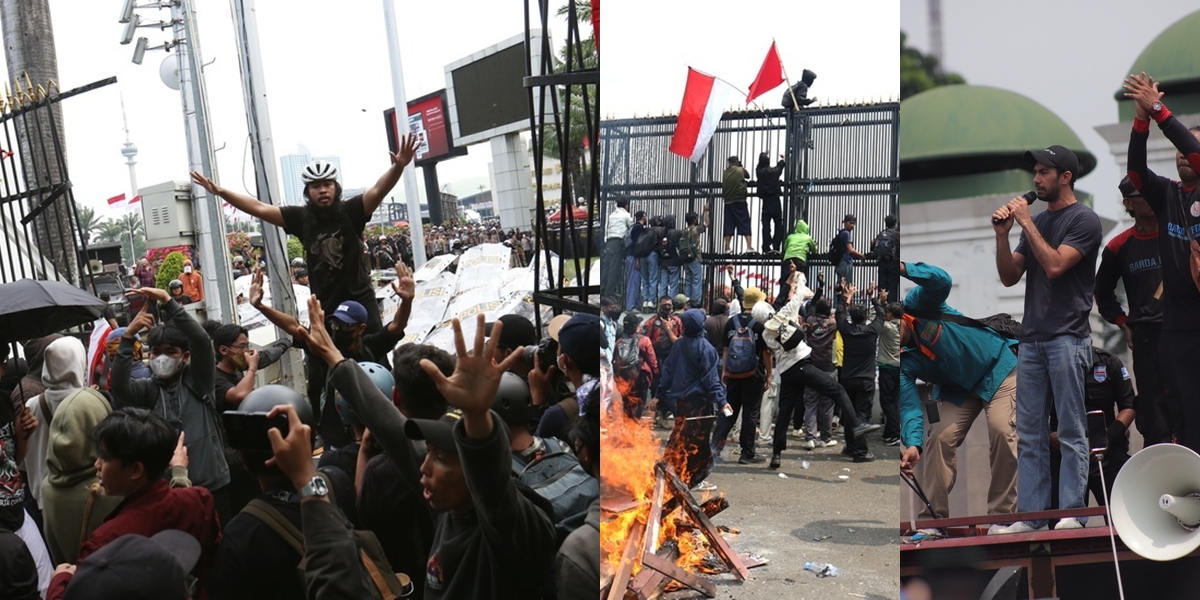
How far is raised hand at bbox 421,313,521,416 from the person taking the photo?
2.10 meters

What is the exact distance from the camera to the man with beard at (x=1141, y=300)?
2168 mm

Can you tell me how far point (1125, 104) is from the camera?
2105 millimetres

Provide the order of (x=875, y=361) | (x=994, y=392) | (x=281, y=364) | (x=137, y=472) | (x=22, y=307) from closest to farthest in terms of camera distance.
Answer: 1. (x=875, y=361)
2. (x=994, y=392)
3. (x=137, y=472)
4. (x=22, y=307)
5. (x=281, y=364)

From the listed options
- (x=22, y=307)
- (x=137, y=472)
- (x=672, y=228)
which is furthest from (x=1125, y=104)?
(x=22, y=307)

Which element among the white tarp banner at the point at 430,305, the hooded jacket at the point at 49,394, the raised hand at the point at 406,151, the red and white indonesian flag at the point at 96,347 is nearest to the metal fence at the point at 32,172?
the red and white indonesian flag at the point at 96,347

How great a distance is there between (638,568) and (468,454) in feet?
1.52

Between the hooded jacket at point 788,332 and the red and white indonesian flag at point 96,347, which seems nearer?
the hooded jacket at point 788,332

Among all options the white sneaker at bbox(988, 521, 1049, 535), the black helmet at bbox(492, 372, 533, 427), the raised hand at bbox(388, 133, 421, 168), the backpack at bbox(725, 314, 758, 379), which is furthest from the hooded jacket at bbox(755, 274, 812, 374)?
the raised hand at bbox(388, 133, 421, 168)

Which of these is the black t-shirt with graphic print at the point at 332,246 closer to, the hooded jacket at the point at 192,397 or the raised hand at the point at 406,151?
the raised hand at the point at 406,151

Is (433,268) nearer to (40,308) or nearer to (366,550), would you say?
(40,308)

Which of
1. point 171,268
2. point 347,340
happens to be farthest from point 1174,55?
point 171,268

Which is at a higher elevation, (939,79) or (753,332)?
(939,79)

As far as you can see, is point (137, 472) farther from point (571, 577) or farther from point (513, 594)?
point (571, 577)

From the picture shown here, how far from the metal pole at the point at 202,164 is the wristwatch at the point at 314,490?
9.03 m
